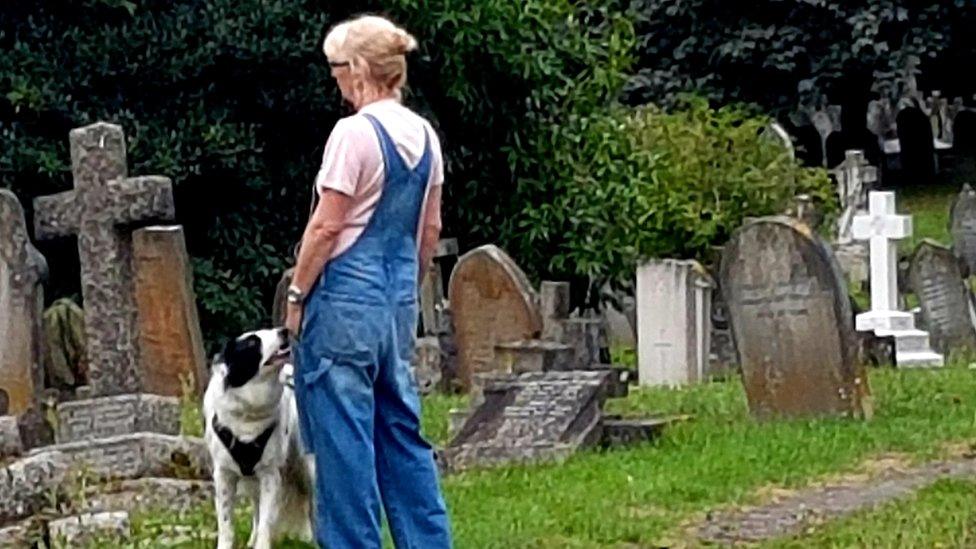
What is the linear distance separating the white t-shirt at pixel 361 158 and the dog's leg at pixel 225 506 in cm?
153

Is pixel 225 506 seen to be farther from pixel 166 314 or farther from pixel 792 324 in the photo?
pixel 166 314

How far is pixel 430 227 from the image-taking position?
302 inches

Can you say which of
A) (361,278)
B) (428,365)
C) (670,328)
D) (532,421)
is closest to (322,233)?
(361,278)

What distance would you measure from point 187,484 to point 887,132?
28.5 m

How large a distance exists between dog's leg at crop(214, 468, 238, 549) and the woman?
94 cm

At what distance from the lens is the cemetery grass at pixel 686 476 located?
29.5ft

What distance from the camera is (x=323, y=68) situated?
18672 millimetres

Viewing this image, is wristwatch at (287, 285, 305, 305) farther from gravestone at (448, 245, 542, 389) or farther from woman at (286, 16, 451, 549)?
gravestone at (448, 245, 542, 389)

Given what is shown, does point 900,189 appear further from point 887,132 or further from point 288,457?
point 288,457

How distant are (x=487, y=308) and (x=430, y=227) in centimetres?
747

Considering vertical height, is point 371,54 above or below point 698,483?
above

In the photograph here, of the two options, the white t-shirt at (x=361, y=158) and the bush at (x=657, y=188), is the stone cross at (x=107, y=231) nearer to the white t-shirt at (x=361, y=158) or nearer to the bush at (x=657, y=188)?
the white t-shirt at (x=361, y=158)

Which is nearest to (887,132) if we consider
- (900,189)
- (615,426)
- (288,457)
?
(900,189)

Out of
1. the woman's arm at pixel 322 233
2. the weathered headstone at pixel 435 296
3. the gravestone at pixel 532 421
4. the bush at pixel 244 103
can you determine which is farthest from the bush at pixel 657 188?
the woman's arm at pixel 322 233
